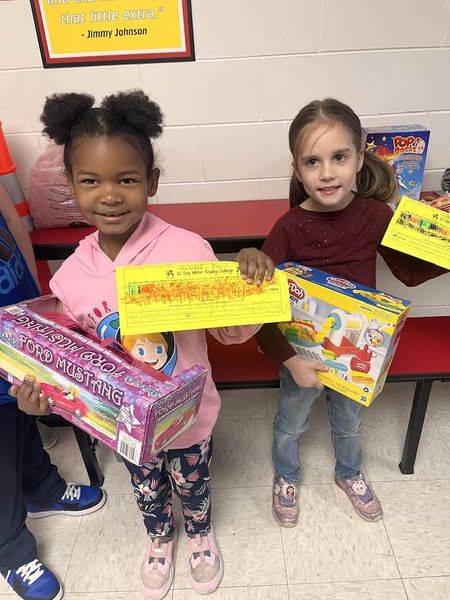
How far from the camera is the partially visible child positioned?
3.58ft

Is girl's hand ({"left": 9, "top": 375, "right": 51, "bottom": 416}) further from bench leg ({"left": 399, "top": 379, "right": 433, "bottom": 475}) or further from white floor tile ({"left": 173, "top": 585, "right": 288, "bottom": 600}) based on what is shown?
bench leg ({"left": 399, "top": 379, "right": 433, "bottom": 475})

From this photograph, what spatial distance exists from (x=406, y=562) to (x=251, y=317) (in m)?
1.01

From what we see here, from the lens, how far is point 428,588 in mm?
1282

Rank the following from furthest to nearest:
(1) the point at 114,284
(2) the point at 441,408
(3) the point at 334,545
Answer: (2) the point at 441,408 < (3) the point at 334,545 < (1) the point at 114,284

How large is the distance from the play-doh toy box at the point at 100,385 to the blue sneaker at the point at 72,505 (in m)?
0.79

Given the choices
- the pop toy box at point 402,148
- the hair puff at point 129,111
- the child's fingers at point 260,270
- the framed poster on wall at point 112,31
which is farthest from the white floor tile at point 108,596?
the framed poster on wall at point 112,31

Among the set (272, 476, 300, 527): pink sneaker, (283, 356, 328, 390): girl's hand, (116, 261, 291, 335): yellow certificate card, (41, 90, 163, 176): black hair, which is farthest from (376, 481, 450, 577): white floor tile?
(41, 90, 163, 176): black hair

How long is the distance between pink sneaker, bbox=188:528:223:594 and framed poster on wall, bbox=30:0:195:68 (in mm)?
→ 1529

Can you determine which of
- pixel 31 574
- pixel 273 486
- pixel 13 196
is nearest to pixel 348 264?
pixel 273 486

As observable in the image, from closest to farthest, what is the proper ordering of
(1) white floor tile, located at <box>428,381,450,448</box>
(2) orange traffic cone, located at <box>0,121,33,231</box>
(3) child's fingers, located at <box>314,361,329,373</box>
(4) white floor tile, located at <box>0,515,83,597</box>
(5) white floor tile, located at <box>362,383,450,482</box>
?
(3) child's fingers, located at <box>314,361,329,373</box> → (4) white floor tile, located at <box>0,515,83,597</box> → (2) orange traffic cone, located at <box>0,121,33,231</box> → (5) white floor tile, located at <box>362,383,450,482</box> → (1) white floor tile, located at <box>428,381,450,448</box>

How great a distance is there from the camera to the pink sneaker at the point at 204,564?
130 centimetres

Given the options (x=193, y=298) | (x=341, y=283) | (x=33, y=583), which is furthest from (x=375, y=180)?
(x=33, y=583)

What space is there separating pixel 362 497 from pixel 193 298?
1.04 m

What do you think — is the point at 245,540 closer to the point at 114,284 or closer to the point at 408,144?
the point at 114,284
